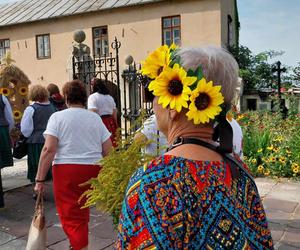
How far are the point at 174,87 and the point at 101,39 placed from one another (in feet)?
58.2

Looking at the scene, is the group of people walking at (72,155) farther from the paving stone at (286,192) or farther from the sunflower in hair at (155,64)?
the paving stone at (286,192)

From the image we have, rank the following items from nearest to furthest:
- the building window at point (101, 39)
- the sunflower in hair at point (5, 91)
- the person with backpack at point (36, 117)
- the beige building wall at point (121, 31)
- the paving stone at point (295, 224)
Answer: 1. the paving stone at point (295, 224)
2. the person with backpack at point (36, 117)
3. the sunflower in hair at point (5, 91)
4. the beige building wall at point (121, 31)
5. the building window at point (101, 39)

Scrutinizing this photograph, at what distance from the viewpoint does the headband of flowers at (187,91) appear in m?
1.27

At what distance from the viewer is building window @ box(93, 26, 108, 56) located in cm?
1828

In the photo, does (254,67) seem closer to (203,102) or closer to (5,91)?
(5,91)

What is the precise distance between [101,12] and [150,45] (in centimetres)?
314

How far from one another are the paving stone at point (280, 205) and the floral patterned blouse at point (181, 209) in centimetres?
389

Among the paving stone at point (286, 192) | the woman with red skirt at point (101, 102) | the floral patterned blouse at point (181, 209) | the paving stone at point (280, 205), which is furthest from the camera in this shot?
the woman with red skirt at point (101, 102)

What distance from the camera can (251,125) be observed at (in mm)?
7926

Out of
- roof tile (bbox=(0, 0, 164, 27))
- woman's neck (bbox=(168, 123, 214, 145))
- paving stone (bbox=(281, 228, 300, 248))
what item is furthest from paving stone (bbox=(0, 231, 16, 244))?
roof tile (bbox=(0, 0, 164, 27))

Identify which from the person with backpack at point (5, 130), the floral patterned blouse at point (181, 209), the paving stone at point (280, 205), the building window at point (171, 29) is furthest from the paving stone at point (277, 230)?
the building window at point (171, 29)

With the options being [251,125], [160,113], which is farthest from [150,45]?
[160,113]

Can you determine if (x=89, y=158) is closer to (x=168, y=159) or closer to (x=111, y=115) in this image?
(x=168, y=159)

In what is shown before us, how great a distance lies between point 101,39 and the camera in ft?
60.3
